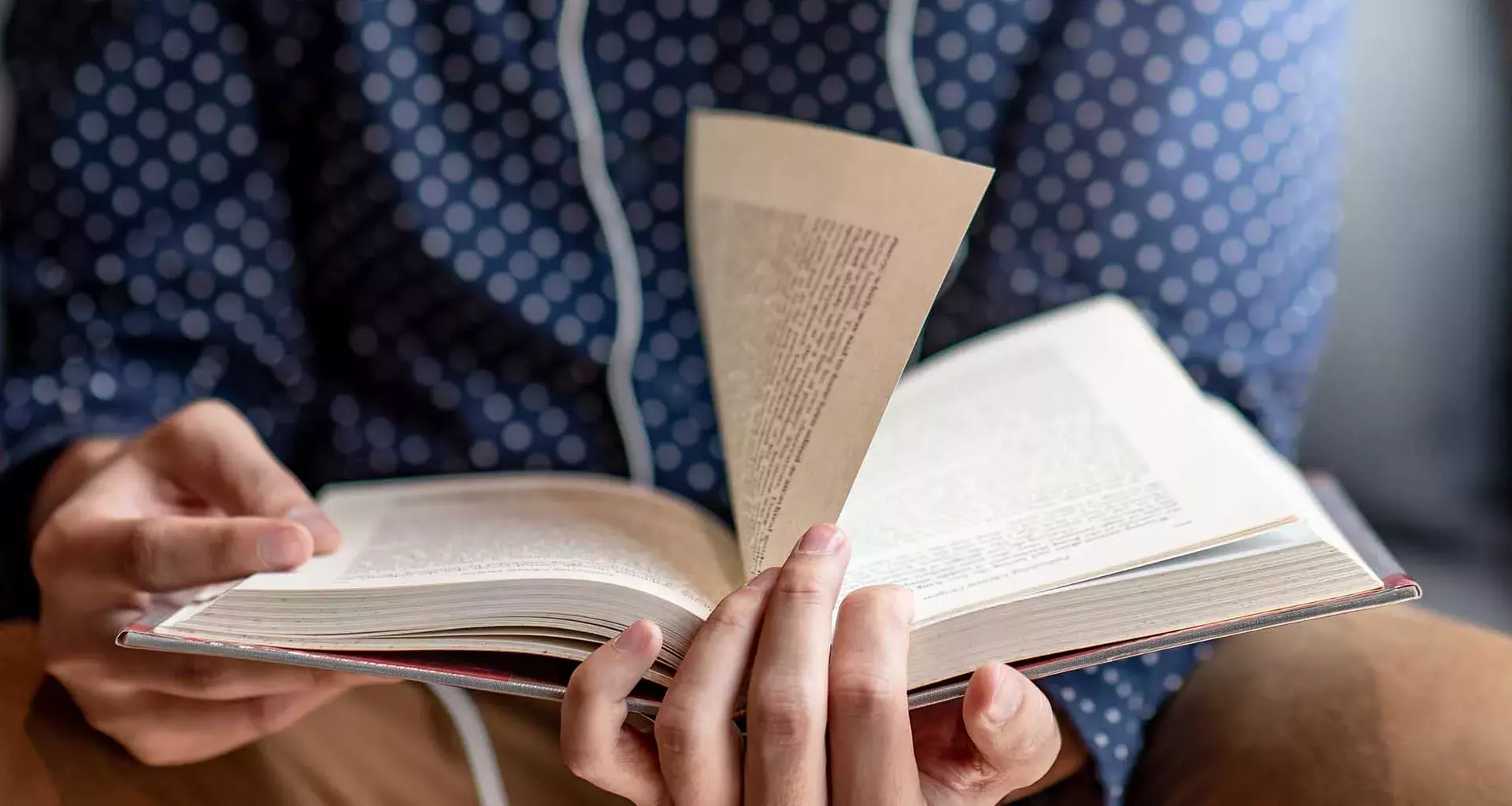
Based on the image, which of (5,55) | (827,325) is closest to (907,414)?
(827,325)

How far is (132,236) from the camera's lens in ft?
2.33

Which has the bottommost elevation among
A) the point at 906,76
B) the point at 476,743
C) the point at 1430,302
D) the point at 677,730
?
the point at 476,743

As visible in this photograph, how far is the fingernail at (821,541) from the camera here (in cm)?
40

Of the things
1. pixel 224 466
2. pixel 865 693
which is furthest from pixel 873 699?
→ pixel 224 466

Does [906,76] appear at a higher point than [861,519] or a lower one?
higher

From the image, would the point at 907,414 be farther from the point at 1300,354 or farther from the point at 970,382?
the point at 1300,354

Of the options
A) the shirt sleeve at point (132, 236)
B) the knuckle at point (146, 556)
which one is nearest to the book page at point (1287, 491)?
the knuckle at point (146, 556)

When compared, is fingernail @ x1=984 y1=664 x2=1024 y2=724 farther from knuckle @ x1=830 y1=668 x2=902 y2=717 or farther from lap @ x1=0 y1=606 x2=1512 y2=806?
lap @ x1=0 y1=606 x2=1512 y2=806

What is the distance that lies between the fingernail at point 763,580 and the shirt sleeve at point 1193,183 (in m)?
0.32

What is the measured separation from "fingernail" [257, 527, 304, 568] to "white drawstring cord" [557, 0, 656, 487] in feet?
0.90

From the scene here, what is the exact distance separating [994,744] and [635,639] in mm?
142

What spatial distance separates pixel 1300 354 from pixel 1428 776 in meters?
0.31

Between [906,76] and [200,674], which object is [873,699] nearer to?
[200,674]

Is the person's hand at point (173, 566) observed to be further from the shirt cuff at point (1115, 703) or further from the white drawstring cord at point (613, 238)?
the shirt cuff at point (1115, 703)
